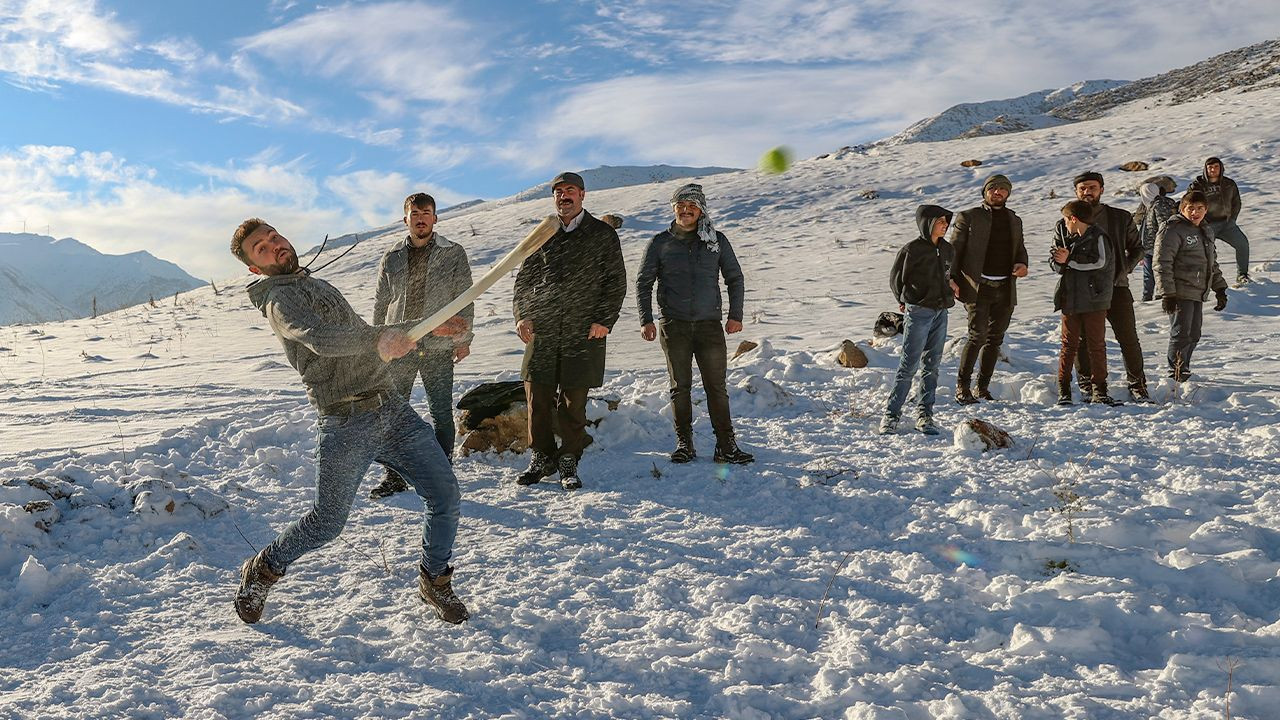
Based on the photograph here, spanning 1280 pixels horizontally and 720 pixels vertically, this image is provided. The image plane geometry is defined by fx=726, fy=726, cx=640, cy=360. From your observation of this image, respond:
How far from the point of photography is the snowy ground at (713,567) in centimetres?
278

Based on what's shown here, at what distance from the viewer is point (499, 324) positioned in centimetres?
1312

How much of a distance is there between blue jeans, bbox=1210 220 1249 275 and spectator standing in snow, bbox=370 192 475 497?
1024 cm

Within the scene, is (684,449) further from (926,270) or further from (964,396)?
(964,396)

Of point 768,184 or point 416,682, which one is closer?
point 416,682

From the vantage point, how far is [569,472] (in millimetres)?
5352

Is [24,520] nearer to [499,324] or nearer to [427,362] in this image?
[427,362]

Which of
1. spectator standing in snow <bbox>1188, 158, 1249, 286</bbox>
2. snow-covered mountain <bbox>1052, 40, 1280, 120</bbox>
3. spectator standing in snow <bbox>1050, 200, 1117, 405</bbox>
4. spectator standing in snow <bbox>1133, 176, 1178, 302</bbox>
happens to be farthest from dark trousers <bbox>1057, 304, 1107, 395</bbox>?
snow-covered mountain <bbox>1052, 40, 1280, 120</bbox>

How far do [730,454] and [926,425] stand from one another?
1725 millimetres

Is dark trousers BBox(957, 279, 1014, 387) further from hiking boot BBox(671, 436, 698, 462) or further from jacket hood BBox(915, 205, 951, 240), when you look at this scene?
hiking boot BBox(671, 436, 698, 462)

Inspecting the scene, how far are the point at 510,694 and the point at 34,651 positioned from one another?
7.12 feet

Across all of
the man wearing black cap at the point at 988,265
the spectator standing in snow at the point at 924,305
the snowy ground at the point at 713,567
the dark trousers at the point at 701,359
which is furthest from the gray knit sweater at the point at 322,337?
the man wearing black cap at the point at 988,265

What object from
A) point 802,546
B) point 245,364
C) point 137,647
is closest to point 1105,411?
point 802,546

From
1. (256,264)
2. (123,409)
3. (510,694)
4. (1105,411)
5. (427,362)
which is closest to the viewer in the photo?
(510,694)

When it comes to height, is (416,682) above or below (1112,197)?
below
